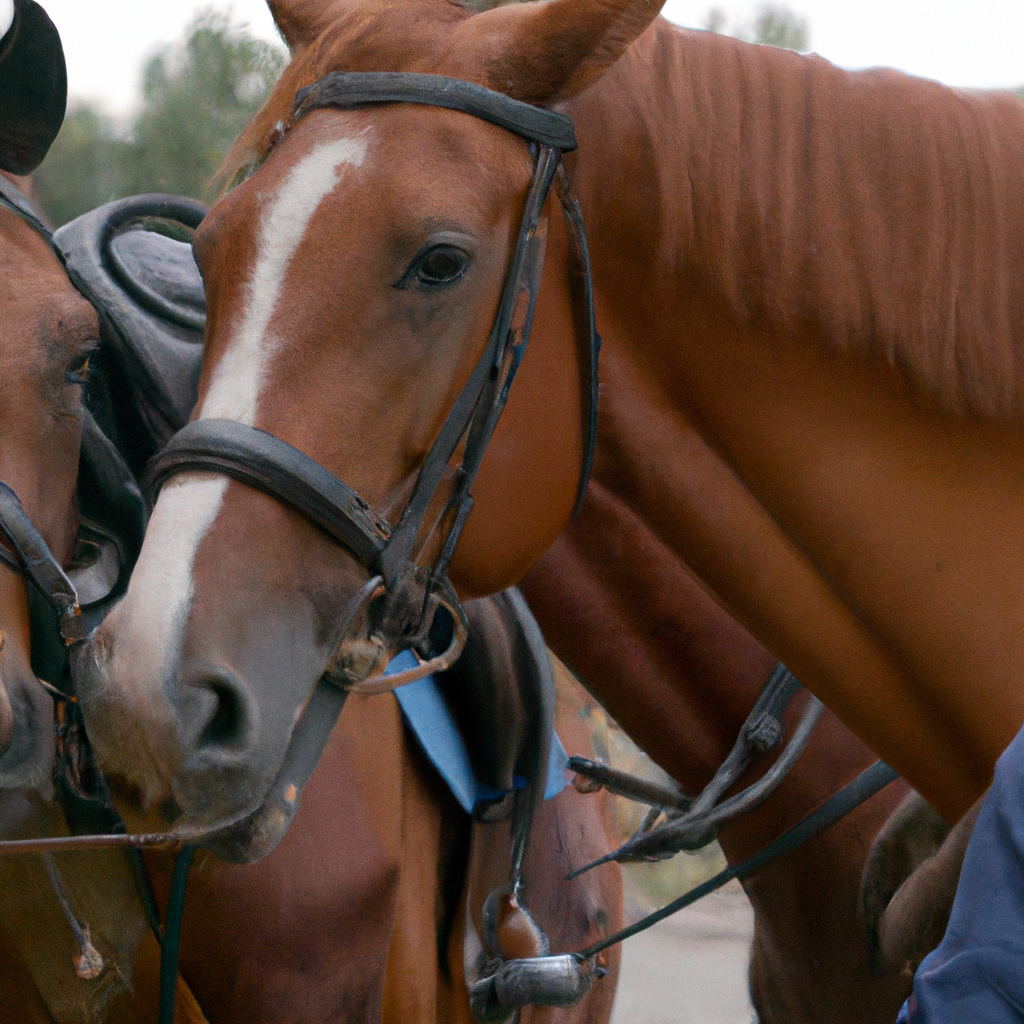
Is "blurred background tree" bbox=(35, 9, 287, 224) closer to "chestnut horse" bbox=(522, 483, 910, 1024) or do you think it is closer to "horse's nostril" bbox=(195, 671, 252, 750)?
"chestnut horse" bbox=(522, 483, 910, 1024)

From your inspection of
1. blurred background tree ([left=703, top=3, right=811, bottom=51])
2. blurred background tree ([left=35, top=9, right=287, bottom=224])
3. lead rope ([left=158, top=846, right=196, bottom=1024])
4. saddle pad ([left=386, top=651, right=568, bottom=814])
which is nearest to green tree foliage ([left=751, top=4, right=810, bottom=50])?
blurred background tree ([left=703, top=3, right=811, bottom=51])

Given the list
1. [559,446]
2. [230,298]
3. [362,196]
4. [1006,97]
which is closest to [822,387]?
[559,446]

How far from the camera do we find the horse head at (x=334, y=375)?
3.67ft

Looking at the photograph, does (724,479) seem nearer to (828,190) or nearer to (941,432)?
(941,432)

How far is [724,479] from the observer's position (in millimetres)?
1447

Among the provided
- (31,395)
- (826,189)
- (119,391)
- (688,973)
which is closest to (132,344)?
(119,391)

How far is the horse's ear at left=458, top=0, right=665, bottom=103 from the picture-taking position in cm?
125

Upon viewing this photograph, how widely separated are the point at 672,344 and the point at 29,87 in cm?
115

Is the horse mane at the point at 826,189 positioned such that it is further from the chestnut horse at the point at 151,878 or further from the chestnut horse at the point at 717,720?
the chestnut horse at the point at 717,720

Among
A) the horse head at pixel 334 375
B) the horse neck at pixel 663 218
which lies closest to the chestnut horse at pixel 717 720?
the horse neck at pixel 663 218

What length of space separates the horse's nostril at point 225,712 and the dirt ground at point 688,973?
15.9 feet

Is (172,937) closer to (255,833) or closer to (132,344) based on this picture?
(255,833)

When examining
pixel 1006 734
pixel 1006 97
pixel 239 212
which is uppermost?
pixel 1006 97

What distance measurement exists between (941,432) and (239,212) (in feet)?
2.77
